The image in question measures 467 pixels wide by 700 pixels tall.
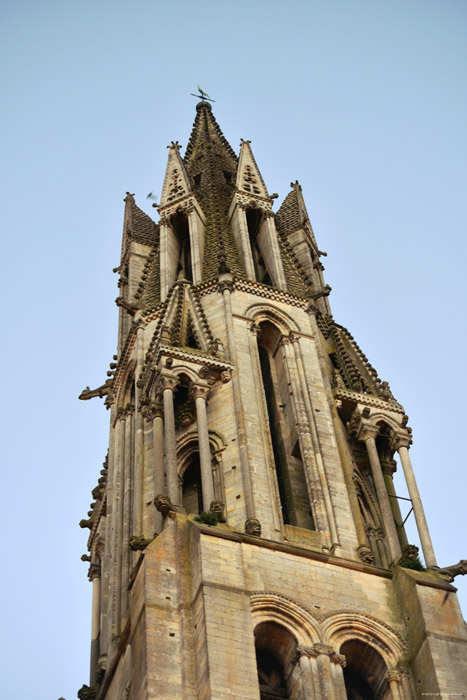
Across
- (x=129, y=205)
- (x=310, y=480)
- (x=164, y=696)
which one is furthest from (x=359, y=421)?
(x=129, y=205)

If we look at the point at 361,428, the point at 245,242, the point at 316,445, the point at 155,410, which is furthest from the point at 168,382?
the point at 245,242

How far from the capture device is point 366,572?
2656 cm

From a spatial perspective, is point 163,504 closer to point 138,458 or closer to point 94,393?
point 138,458

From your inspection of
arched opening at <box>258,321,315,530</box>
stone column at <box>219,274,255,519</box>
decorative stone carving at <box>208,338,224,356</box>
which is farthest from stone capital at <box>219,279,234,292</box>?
decorative stone carving at <box>208,338,224,356</box>

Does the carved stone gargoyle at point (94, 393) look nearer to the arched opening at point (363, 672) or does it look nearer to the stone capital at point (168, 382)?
the stone capital at point (168, 382)

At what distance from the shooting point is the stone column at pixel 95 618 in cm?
3009

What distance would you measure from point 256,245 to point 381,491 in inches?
431

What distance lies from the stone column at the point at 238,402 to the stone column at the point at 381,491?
2.90m

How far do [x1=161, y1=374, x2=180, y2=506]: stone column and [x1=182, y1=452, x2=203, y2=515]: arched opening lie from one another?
1.70 metres

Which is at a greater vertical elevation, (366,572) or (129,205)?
(129,205)

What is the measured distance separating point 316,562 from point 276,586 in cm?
130

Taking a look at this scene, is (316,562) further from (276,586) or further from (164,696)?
(164,696)

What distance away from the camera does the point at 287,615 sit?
24.8 m

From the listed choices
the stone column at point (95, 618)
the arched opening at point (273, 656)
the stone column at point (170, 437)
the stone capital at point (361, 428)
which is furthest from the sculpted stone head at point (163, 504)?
the stone capital at point (361, 428)
